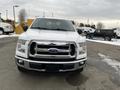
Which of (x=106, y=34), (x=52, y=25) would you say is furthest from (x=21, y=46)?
(x=106, y=34)

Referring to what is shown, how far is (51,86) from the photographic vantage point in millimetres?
4535

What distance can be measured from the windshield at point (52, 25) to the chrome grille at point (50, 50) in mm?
1514

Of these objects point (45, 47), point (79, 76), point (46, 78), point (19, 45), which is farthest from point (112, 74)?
point (19, 45)

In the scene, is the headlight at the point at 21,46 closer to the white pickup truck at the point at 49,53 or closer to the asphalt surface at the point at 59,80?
the white pickup truck at the point at 49,53

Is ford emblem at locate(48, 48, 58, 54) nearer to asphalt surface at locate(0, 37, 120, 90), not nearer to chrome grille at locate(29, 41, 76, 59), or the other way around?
chrome grille at locate(29, 41, 76, 59)

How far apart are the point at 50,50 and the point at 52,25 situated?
1.94m

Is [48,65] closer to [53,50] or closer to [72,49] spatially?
[53,50]

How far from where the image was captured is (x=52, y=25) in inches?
243

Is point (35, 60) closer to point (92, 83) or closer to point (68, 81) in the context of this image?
point (68, 81)

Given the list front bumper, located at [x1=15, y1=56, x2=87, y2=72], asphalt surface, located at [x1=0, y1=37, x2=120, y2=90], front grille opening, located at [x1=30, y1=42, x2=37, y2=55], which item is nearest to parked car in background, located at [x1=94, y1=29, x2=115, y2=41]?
asphalt surface, located at [x1=0, y1=37, x2=120, y2=90]

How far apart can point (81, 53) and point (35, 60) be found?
1205mm

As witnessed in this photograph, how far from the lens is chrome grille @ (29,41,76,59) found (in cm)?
Result: 439

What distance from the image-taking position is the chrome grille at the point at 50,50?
14.4ft

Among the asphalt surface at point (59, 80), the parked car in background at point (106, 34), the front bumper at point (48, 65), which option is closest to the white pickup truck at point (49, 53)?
the front bumper at point (48, 65)
